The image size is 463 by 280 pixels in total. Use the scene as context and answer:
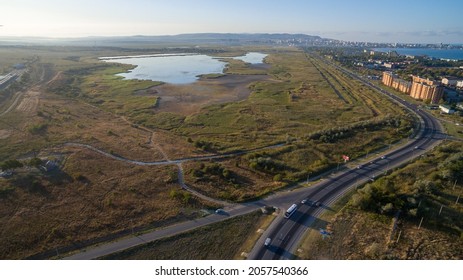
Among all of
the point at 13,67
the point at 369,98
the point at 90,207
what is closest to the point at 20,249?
the point at 90,207

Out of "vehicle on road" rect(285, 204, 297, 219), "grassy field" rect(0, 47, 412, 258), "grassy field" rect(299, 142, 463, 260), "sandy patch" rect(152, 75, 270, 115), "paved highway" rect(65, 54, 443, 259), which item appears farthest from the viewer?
"sandy patch" rect(152, 75, 270, 115)

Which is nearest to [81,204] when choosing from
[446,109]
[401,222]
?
[401,222]

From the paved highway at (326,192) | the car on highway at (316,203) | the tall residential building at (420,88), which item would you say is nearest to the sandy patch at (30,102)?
the paved highway at (326,192)

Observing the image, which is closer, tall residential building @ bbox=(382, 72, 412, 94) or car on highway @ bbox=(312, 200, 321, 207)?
car on highway @ bbox=(312, 200, 321, 207)

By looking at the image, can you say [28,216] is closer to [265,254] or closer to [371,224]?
[265,254]

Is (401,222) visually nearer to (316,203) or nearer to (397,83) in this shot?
(316,203)

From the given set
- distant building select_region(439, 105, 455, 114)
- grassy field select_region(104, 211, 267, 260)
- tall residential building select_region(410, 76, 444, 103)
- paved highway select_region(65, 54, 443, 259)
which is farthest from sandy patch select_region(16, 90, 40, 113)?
tall residential building select_region(410, 76, 444, 103)

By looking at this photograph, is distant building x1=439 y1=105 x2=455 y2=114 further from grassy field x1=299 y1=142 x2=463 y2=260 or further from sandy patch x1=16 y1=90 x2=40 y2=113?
sandy patch x1=16 y1=90 x2=40 y2=113
